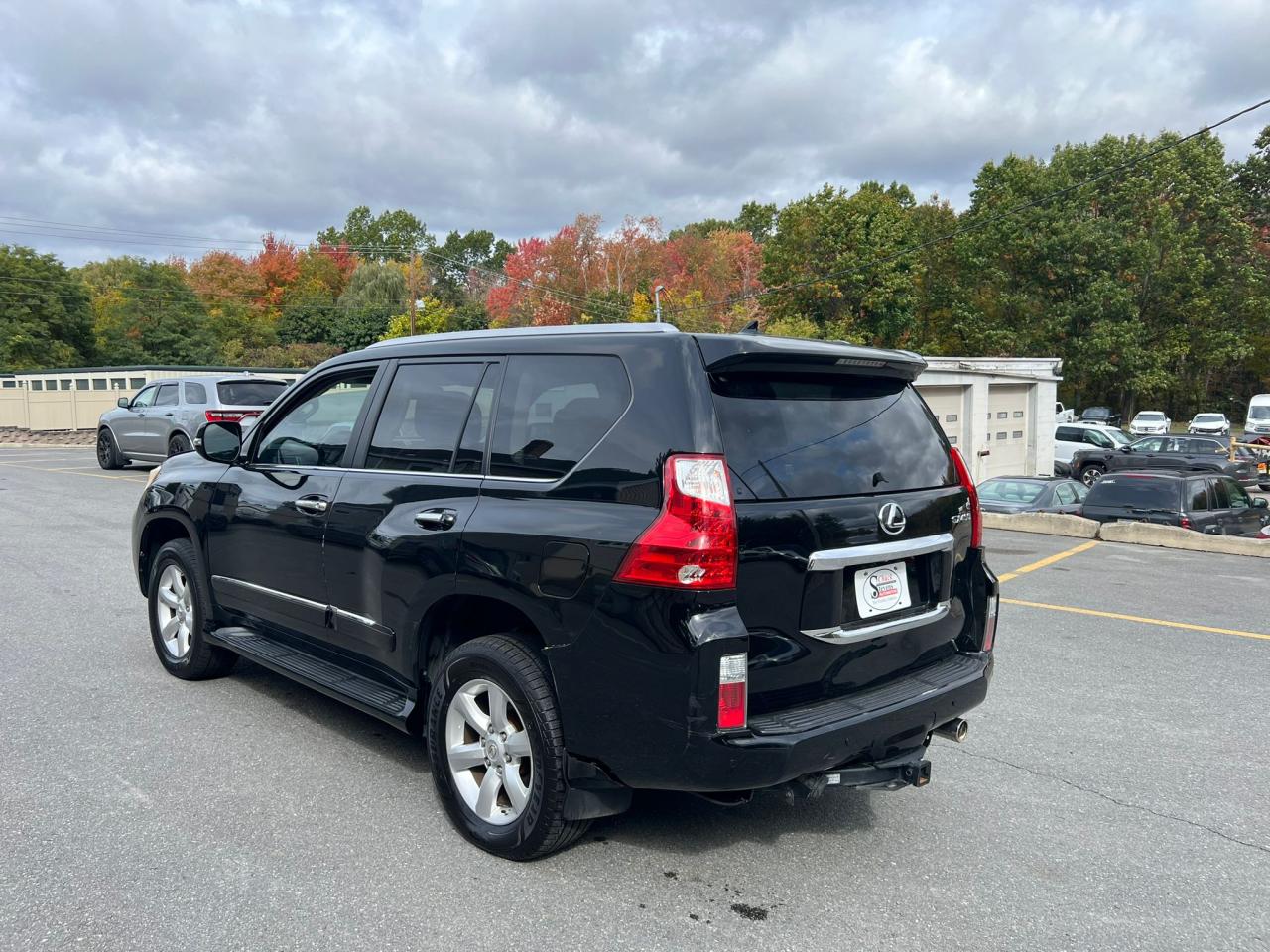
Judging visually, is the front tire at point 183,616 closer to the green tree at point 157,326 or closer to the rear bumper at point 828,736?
the rear bumper at point 828,736

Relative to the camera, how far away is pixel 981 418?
27.6 meters

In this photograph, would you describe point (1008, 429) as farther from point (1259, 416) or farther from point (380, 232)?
point (380, 232)

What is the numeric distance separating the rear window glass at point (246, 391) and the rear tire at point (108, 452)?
430cm

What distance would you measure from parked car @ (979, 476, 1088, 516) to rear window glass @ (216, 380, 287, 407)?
12.1m

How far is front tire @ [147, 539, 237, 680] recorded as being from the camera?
5.09 m

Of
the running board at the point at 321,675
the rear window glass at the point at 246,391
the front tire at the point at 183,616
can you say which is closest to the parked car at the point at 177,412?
the rear window glass at the point at 246,391

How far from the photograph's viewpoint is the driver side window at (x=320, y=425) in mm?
4348

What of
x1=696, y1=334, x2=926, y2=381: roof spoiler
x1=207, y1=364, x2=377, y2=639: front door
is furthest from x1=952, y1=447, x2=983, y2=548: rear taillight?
x1=207, y1=364, x2=377, y2=639: front door

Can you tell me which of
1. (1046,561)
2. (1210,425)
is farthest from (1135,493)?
(1210,425)

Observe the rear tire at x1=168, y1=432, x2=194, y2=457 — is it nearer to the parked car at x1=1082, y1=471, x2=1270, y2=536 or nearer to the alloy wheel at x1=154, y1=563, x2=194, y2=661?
the alloy wheel at x1=154, y1=563, x2=194, y2=661

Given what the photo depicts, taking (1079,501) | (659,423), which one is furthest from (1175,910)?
(1079,501)

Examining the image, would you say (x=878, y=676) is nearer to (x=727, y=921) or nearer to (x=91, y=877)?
(x=727, y=921)

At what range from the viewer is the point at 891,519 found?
10.7ft

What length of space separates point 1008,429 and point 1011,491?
582 inches
